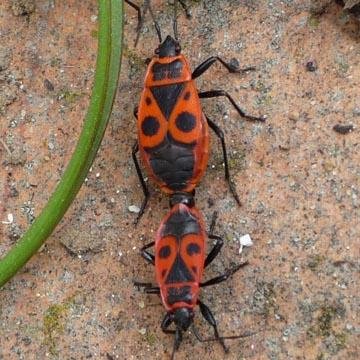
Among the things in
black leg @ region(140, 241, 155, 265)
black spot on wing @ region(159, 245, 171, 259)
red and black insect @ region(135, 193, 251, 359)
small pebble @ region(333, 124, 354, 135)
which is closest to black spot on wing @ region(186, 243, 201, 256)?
red and black insect @ region(135, 193, 251, 359)

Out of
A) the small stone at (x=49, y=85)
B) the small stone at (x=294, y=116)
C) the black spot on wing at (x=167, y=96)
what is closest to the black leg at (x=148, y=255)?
the black spot on wing at (x=167, y=96)

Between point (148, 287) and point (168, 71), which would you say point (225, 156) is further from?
point (148, 287)

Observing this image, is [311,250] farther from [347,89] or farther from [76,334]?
[76,334]

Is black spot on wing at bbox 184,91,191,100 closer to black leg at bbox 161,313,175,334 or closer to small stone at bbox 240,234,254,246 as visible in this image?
small stone at bbox 240,234,254,246

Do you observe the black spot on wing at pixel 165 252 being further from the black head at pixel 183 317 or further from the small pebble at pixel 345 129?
the small pebble at pixel 345 129

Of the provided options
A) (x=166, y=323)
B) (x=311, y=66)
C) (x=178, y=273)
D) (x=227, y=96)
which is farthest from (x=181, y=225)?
(x=311, y=66)

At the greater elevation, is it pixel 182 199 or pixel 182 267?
pixel 182 199
